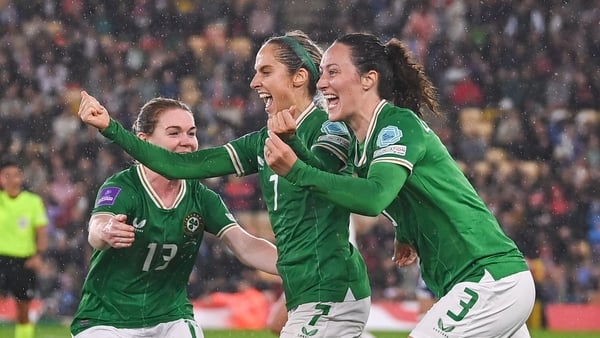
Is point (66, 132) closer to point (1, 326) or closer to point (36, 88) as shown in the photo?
point (36, 88)

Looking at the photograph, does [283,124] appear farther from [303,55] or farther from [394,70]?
[303,55]

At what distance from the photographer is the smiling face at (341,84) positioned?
4.97m

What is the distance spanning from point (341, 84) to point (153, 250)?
1.53m

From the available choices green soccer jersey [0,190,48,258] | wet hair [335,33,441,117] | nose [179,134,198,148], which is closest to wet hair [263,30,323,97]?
wet hair [335,33,441,117]

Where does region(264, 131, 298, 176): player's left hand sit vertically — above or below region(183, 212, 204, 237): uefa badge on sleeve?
above

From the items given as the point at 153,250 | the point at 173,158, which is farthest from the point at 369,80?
the point at 153,250

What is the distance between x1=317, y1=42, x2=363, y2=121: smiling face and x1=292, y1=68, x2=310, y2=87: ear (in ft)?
1.32

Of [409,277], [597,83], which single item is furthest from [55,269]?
[597,83]

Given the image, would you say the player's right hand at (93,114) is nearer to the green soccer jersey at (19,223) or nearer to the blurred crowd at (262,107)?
the green soccer jersey at (19,223)

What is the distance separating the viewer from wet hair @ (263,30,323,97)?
5469mm

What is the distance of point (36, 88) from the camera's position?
20406 mm

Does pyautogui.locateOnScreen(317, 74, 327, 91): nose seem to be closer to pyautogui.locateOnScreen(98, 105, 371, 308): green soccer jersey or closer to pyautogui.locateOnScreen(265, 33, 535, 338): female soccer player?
pyautogui.locateOnScreen(265, 33, 535, 338): female soccer player

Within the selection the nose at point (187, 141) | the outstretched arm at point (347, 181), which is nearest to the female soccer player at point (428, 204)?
the outstretched arm at point (347, 181)

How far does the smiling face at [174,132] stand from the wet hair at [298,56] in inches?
28.7
